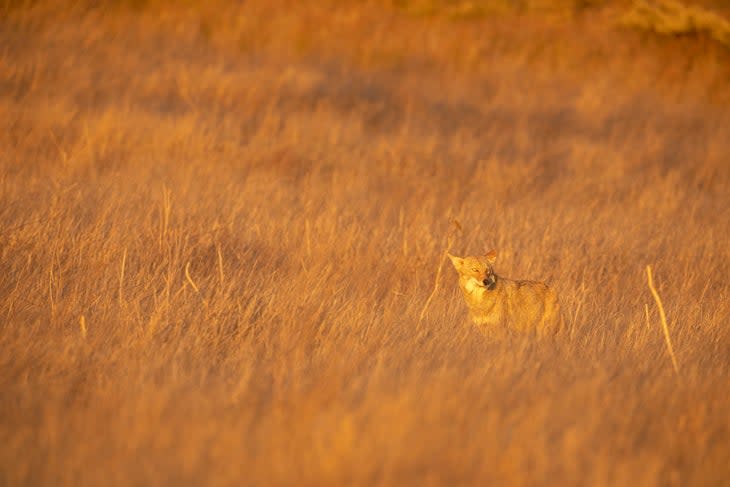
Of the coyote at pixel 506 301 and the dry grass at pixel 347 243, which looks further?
Answer: the coyote at pixel 506 301

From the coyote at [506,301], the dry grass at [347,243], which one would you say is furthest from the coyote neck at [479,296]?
the dry grass at [347,243]

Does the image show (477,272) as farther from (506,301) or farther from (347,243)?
(347,243)

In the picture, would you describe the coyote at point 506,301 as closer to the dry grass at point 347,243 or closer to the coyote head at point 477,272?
the coyote head at point 477,272

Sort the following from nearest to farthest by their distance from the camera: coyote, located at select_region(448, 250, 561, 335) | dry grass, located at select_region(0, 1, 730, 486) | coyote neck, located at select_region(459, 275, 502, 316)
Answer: dry grass, located at select_region(0, 1, 730, 486), coyote, located at select_region(448, 250, 561, 335), coyote neck, located at select_region(459, 275, 502, 316)

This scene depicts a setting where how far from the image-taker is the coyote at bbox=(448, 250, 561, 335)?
16.6 ft

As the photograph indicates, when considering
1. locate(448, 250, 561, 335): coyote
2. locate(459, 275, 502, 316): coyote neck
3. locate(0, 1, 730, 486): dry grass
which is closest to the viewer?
locate(0, 1, 730, 486): dry grass

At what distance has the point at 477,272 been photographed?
5.29 metres

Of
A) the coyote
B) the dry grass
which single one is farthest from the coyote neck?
the dry grass

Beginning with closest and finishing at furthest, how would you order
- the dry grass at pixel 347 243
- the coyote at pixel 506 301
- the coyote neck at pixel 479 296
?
the dry grass at pixel 347 243 → the coyote at pixel 506 301 → the coyote neck at pixel 479 296

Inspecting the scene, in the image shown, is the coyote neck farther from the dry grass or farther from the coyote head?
the dry grass

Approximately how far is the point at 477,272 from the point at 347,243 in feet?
4.11

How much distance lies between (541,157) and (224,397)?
6505 mm

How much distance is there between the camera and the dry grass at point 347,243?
3.24m

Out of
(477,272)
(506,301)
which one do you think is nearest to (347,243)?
(477,272)
